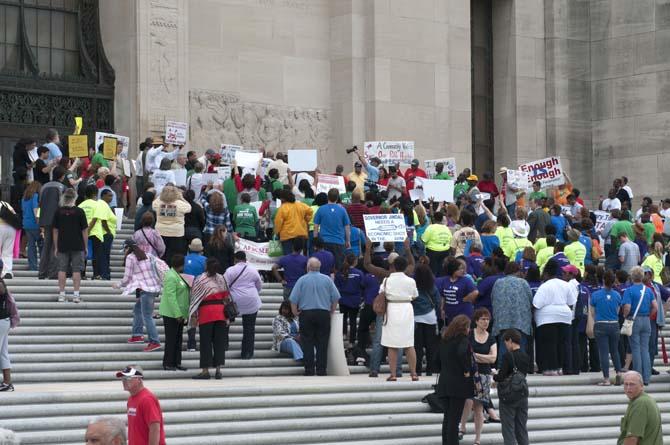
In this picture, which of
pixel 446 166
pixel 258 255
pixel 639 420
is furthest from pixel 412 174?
pixel 639 420

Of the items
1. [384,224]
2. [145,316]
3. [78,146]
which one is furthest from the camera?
[78,146]

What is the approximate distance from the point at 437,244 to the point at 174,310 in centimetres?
538

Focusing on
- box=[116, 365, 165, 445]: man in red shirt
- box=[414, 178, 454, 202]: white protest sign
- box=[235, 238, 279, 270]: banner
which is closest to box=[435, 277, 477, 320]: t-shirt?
box=[235, 238, 279, 270]: banner

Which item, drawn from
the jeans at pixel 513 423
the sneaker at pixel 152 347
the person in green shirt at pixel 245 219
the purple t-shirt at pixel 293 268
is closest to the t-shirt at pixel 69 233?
the sneaker at pixel 152 347

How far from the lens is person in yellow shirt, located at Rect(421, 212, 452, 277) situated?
902 inches

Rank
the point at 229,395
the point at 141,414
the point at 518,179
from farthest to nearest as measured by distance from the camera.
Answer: the point at 518,179
the point at 229,395
the point at 141,414

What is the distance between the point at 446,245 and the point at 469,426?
5139 mm

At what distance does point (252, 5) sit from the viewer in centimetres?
3256

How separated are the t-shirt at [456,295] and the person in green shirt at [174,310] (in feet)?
11.4

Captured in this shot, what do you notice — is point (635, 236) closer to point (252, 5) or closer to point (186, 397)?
point (252, 5)

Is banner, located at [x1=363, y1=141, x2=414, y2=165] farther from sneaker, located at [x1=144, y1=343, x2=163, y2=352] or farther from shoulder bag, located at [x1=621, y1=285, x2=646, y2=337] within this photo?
sneaker, located at [x1=144, y1=343, x2=163, y2=352]

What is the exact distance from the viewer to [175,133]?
2750cm

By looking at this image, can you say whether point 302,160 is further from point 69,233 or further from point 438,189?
point 69,233

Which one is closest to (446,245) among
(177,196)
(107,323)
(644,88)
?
(177,196)
